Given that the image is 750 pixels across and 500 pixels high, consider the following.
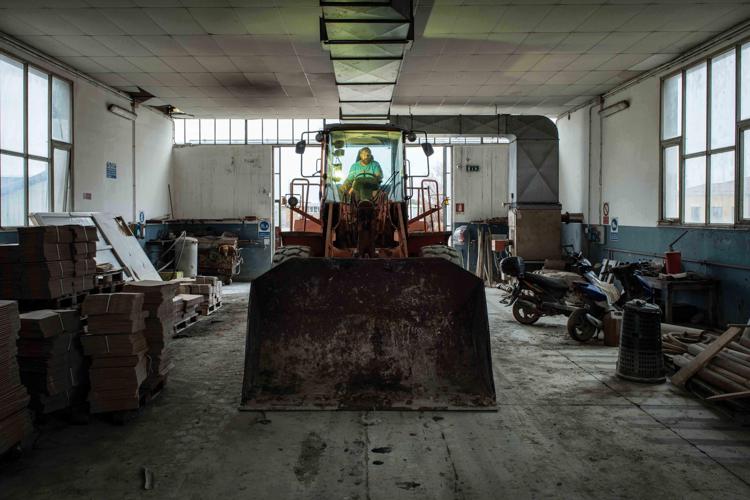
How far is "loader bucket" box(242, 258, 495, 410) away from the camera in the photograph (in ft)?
13.2

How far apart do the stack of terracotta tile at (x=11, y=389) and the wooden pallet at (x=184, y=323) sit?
11.3 feet

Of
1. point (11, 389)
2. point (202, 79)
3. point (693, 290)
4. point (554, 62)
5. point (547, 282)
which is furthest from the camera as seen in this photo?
point (202, 79)

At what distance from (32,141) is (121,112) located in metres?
2.89

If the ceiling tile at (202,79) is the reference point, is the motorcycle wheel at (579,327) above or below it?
below

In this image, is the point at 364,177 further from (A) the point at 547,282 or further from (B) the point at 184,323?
(B) the point at 184,323

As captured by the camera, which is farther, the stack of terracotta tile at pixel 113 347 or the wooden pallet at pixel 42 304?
the wooden pallet at pixel 42 304

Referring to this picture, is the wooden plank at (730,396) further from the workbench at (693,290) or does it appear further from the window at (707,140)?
the window at (707,140)

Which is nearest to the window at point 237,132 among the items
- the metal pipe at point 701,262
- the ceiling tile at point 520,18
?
the ceiling tile at point 520,18

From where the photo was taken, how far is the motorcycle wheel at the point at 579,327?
6523 millimetres

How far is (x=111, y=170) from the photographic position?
32.7 ft

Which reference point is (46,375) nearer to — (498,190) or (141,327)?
(141,327)

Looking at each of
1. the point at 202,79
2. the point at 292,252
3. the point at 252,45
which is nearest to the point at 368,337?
the point at 292,252

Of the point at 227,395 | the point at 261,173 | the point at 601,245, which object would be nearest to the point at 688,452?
the point at 227,395

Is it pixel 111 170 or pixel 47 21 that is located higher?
pixel 47 21
